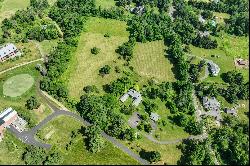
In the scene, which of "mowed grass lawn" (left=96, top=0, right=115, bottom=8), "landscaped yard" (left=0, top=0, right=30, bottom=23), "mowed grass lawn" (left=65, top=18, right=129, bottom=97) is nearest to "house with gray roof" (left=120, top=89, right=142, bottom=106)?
"mowed grass lawn" (left=65, top=18, right=129, bottom=97)

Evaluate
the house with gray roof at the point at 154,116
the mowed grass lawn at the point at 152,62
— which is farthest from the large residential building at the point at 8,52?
the house with gray roof at the point at 154,116

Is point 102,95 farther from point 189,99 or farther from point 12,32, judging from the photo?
point 12,32

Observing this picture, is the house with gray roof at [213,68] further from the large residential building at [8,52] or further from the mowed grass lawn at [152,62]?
the large residential building at [8,52]

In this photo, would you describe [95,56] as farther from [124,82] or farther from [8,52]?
[8,52]

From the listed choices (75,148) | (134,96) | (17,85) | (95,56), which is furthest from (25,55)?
(75,148)

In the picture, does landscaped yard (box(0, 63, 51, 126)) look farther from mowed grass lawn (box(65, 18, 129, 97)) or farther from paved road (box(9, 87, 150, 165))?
mowed grass lawn (box(65, 18, 129, 97))

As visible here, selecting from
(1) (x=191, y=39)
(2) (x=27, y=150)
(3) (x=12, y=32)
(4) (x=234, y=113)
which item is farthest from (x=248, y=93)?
(3) (x=12, y=32)

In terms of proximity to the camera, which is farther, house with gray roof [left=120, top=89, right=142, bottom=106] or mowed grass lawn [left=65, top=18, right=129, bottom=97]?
mowed grass lawn [left=65, top=18, right=129, bottom=97]
